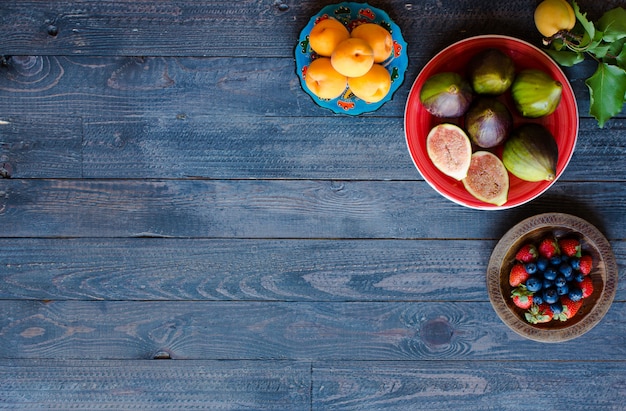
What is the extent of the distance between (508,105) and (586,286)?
0.48 meters

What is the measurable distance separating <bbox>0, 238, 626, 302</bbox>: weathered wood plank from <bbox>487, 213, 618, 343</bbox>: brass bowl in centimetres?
6

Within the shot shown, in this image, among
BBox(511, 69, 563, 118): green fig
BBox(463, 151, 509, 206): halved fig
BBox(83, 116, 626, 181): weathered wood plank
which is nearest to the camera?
BBox(511, 69, 563, 118): green fig

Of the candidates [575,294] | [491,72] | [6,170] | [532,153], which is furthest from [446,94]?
[6,170]

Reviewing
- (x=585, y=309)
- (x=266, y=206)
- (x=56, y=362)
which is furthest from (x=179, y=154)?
(x=585, y=309)

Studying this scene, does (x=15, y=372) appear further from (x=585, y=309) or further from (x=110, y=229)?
(x=585, y=309)

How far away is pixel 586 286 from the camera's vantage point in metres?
1.32

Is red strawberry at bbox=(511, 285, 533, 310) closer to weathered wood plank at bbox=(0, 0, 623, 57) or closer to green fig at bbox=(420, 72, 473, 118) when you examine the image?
green fig at bbox=(420, 72, 473, 118)

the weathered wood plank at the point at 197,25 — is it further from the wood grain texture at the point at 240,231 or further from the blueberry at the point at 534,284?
the blueberry at the point at 534,284

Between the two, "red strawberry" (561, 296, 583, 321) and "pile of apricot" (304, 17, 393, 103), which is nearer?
"pile of apricot" (304, 17, 393, 103)

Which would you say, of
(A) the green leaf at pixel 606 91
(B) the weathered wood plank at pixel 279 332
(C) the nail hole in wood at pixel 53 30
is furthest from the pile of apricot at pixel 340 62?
(C) the nail hole in wood at pixel 53 30

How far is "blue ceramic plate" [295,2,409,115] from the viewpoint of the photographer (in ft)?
4.25

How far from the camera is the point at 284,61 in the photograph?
4.46 ft

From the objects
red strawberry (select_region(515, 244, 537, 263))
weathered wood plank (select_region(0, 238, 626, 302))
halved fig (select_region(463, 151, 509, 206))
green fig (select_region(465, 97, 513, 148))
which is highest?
green fig (select_region(465, 97, 513, 148))

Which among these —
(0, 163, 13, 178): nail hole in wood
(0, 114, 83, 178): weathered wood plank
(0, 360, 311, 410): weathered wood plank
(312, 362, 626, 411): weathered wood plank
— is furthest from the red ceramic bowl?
(0, 163, 13, 178): nail hole in wood
